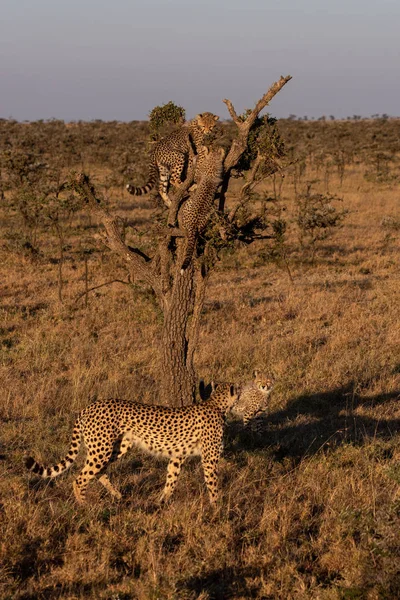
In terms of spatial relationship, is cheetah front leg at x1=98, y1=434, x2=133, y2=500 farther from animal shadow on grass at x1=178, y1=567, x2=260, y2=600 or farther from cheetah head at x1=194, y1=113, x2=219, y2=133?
cheetah head at x1=194, y1=113, x2=219, y2=133

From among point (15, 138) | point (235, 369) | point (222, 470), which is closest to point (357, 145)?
point (15, 138)

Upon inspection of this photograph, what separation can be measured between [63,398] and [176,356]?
1832 mm

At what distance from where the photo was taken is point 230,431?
26.4ft

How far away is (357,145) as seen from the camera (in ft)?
147

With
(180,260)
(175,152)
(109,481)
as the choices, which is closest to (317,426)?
(180,260)

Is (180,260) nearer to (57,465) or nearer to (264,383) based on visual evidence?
(264,383)

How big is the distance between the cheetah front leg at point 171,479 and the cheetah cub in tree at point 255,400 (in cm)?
183

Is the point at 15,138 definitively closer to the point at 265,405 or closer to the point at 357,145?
the point at 357,145

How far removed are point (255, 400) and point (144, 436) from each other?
2.19 m

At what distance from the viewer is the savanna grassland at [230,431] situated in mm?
4750

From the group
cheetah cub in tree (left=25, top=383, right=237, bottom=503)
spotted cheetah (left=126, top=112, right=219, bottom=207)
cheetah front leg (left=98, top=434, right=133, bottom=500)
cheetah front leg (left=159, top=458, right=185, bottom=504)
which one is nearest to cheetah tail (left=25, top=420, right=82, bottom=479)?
cheetah cub in tree (left=25, top=383, right=237, bottom=503)

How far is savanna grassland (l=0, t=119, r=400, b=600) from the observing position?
4.75 metres

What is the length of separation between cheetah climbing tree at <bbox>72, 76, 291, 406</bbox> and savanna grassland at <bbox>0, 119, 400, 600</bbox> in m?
0.61

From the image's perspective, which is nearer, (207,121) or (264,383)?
(264,383)
